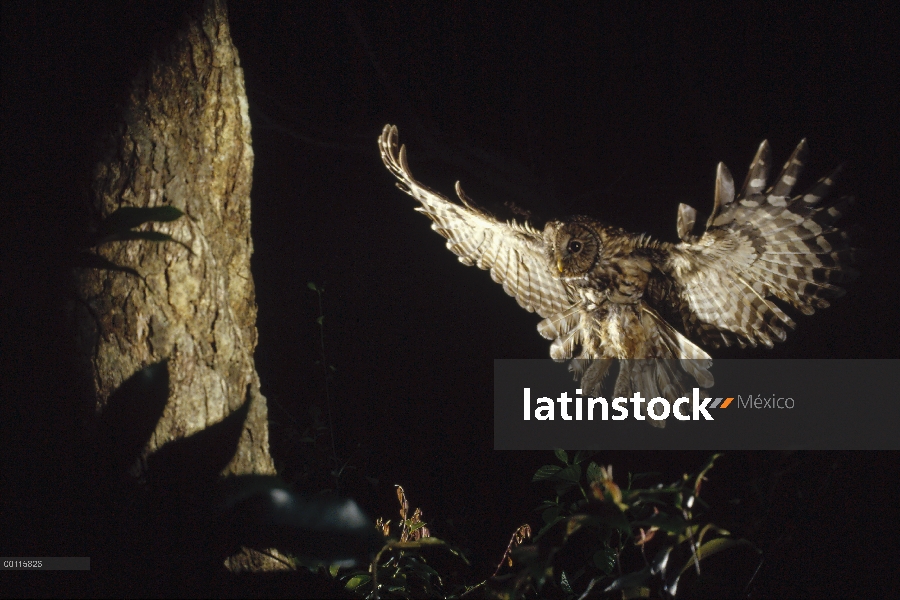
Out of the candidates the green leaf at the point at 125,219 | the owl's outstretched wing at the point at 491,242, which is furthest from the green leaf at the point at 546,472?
the green leaf at the point at 125,219

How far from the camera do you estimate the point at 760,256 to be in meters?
0.84

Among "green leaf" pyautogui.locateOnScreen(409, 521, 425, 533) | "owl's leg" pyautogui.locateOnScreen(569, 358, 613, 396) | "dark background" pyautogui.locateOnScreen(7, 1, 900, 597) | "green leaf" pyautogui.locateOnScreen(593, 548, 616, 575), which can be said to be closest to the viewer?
"dark background" pyautogui.locateOnScreen(7, 1, 900, 597)

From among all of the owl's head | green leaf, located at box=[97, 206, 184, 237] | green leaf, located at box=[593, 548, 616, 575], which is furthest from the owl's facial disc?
green leaf, located at box=[97, 206, 184, 237]

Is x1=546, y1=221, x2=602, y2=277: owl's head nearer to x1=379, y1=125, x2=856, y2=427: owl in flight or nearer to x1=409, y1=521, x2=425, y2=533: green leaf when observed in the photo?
x1=379, y1=125, x2=856, y2=427: owl in flight

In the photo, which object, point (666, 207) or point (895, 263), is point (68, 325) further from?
point (895, 263)

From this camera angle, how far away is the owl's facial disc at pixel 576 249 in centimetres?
98

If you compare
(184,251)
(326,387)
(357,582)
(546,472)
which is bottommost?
(357,582)

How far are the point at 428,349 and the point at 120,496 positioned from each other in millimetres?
875

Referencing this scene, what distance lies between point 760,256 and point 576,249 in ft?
0.98

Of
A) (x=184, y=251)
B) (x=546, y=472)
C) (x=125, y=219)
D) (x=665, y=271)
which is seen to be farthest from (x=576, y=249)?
(x=125, y=219)

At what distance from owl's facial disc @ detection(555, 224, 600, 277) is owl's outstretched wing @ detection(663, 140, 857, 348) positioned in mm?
133

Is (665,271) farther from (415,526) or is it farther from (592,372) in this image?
(415,526)

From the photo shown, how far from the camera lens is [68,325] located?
1.65 feet

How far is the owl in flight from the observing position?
2.66 feet
